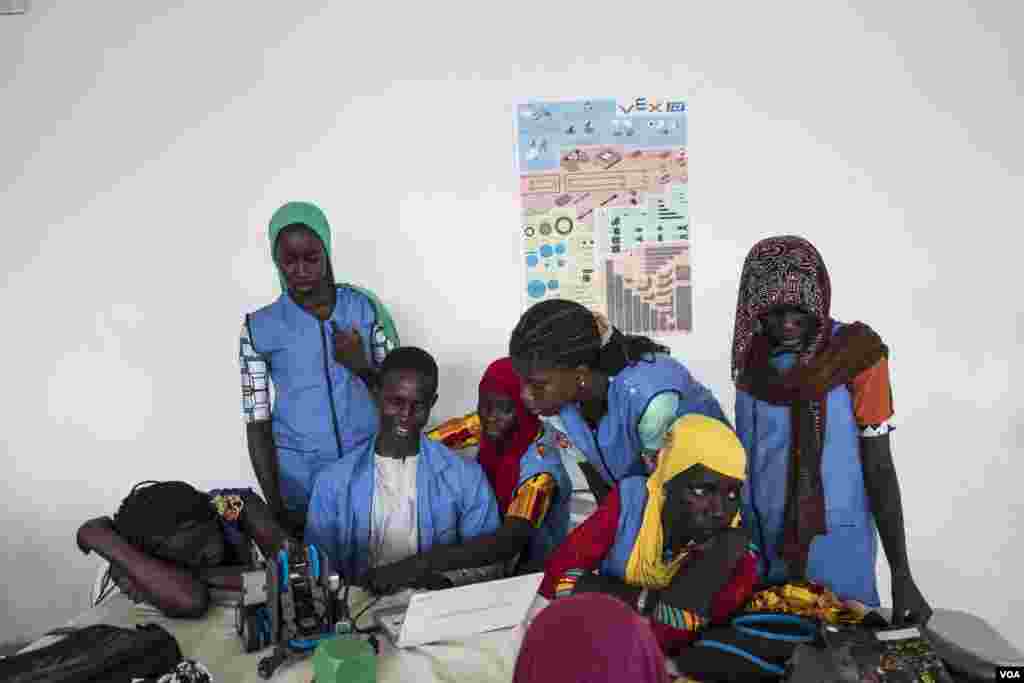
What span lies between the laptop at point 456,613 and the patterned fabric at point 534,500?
427 mm

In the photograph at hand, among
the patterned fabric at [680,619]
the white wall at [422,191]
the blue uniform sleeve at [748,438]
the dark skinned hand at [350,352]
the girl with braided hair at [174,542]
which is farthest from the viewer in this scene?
the white wall at [422,191]

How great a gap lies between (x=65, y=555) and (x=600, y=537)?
8.32 ft

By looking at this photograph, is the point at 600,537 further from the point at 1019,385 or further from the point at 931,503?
the point at 1019,385

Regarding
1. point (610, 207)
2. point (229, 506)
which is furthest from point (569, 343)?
point (610, 207)

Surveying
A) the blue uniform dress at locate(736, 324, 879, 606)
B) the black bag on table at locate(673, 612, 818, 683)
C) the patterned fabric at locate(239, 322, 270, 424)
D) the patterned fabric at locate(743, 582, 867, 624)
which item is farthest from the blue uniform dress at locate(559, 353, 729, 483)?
the patterned fabric at locate(239, 322, 270, 424)

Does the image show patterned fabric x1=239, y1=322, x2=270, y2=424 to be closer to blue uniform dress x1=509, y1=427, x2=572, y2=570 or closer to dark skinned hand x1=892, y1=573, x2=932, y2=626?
blue uniform dress x1=509, y1=427, x2=572, y2=570

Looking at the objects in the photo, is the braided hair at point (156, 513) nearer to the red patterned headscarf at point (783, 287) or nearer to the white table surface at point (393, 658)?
the white table surface at point (393, 658)

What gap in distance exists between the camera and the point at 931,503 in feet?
10.7

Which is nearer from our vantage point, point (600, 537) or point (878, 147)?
point (600, 537)

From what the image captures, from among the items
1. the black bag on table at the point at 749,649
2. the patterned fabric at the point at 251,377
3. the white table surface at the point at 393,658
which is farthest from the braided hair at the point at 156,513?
the black bag on table at the point at 749,649

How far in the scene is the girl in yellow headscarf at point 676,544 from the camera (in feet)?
5.13

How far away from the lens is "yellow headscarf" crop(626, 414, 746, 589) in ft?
5.56

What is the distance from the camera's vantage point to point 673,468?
5.70 ft

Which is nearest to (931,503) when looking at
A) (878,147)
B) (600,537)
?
(878,147)
